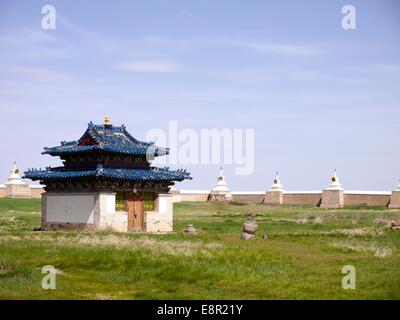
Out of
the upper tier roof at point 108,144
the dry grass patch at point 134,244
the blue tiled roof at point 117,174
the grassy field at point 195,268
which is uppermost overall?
the upper tier roof at point 108,144

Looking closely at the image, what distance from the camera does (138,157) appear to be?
→ 43000mm

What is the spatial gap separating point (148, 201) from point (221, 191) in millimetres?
50658

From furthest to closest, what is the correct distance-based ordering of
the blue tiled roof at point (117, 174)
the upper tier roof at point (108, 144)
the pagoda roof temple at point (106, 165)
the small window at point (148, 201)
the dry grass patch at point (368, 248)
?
1. the small window at point (148, 201)
2. the upper tier roof at point (108, 144)
3. the pagoda roof temple at point (106, 165)
4. the blue tiled roof at point (117, 174)
5. the dry grass patch at point (368, 248)

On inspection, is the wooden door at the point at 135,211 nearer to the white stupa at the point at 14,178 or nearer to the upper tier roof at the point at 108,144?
the upper tier roof at the point at 108,144

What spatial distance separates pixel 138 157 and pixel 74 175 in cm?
442

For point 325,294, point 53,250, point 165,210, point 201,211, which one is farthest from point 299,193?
point 325,294

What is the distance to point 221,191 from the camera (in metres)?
93.1

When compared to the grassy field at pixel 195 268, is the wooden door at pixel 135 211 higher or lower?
higher

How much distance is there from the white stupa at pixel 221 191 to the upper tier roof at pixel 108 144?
48.3 m

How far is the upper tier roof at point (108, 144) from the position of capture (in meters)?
41.2

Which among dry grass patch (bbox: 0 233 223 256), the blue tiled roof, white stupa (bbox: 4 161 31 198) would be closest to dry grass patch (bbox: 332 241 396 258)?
dry grass patch (bbox: 0 233 223 256)

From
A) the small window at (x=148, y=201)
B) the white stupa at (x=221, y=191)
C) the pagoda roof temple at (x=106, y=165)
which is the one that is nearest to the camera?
the pagoda roof temple at (x=106, y=165)

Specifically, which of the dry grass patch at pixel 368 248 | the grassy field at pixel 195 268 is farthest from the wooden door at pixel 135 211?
the dry grass patch at pixel 368 248
